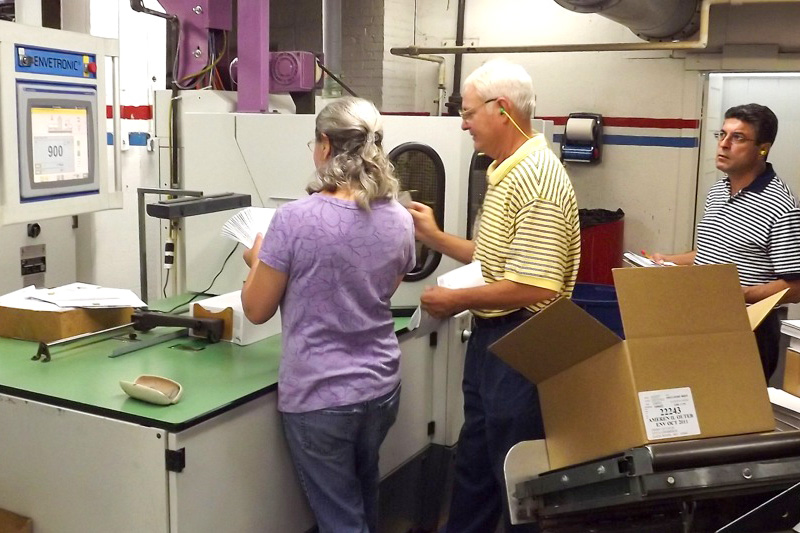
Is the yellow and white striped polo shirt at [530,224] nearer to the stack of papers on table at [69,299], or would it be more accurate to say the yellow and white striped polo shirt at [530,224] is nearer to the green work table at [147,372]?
the green work table at [147,372]

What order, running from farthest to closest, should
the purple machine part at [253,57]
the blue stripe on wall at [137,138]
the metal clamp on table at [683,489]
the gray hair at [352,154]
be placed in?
the blue stripe on wall at [137,138]
the purple machine part at [253,57]
the gray hair at [352,154]
the metal clamp on table at [683,489]

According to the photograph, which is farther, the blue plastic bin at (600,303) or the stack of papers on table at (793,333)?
the blue plastic bin at (600,303)

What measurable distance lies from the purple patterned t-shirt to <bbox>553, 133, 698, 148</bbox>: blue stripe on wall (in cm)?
350

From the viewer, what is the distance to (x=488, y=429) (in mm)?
2127

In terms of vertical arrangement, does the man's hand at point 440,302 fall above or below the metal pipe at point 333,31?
below

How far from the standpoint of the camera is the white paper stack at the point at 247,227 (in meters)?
2.12

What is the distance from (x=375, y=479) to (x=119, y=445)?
0.65 metres

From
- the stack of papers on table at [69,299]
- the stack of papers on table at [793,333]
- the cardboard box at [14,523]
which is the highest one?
the stack of papers on table at [793,333]

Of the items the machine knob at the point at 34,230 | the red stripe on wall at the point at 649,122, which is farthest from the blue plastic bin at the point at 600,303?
the machine knob at the point at 34,230

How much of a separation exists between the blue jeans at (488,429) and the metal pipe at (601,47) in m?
2.69

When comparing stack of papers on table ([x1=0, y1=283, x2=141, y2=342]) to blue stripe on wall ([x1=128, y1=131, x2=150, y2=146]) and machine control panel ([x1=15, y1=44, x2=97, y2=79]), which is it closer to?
machine control panel ([x1=15, y1=44, x2=97, y2=79])

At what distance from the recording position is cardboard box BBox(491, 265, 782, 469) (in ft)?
5.00

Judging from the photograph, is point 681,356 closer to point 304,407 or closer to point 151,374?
point 304,407

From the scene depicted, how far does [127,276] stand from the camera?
13.3ft
